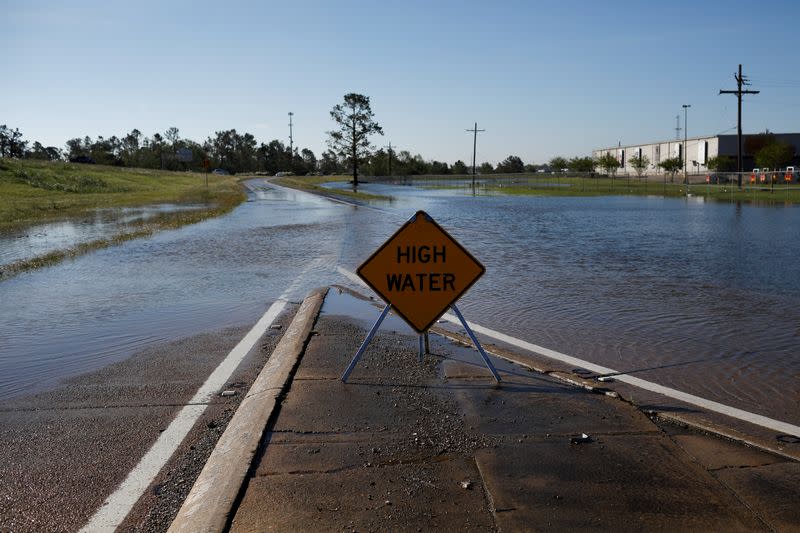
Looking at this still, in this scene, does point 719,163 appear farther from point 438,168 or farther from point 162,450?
point 162,450

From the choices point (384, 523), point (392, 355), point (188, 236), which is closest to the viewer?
point (384, 523)

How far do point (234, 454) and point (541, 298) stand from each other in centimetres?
627

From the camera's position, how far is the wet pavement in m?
3.66

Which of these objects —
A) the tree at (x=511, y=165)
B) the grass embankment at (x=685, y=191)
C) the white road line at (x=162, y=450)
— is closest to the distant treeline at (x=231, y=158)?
the tree at (x=511, y=165)

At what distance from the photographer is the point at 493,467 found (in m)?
4.24

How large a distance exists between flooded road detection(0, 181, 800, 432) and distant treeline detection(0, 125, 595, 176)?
4063 inches

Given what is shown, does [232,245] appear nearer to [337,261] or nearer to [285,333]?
[337,261]

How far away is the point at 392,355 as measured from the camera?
6766mm

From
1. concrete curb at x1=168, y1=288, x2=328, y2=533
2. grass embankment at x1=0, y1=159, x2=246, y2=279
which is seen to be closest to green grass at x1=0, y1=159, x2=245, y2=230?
grass embankment at x1=0, y1=159, x2=246, y2=279

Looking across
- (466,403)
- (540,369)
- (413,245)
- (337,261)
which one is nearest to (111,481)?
(466,403)

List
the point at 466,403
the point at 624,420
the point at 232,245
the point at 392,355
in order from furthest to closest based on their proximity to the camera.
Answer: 1. the point at 232,245
2. the point at 392,355
3. the point at 466,403
4. the point at 624,420

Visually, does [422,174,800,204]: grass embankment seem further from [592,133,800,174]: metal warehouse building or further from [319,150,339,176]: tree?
[319,150,339,176]: tree

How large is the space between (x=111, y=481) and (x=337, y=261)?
1002 cm

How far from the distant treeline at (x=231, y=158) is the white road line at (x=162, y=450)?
11261 centimetres
